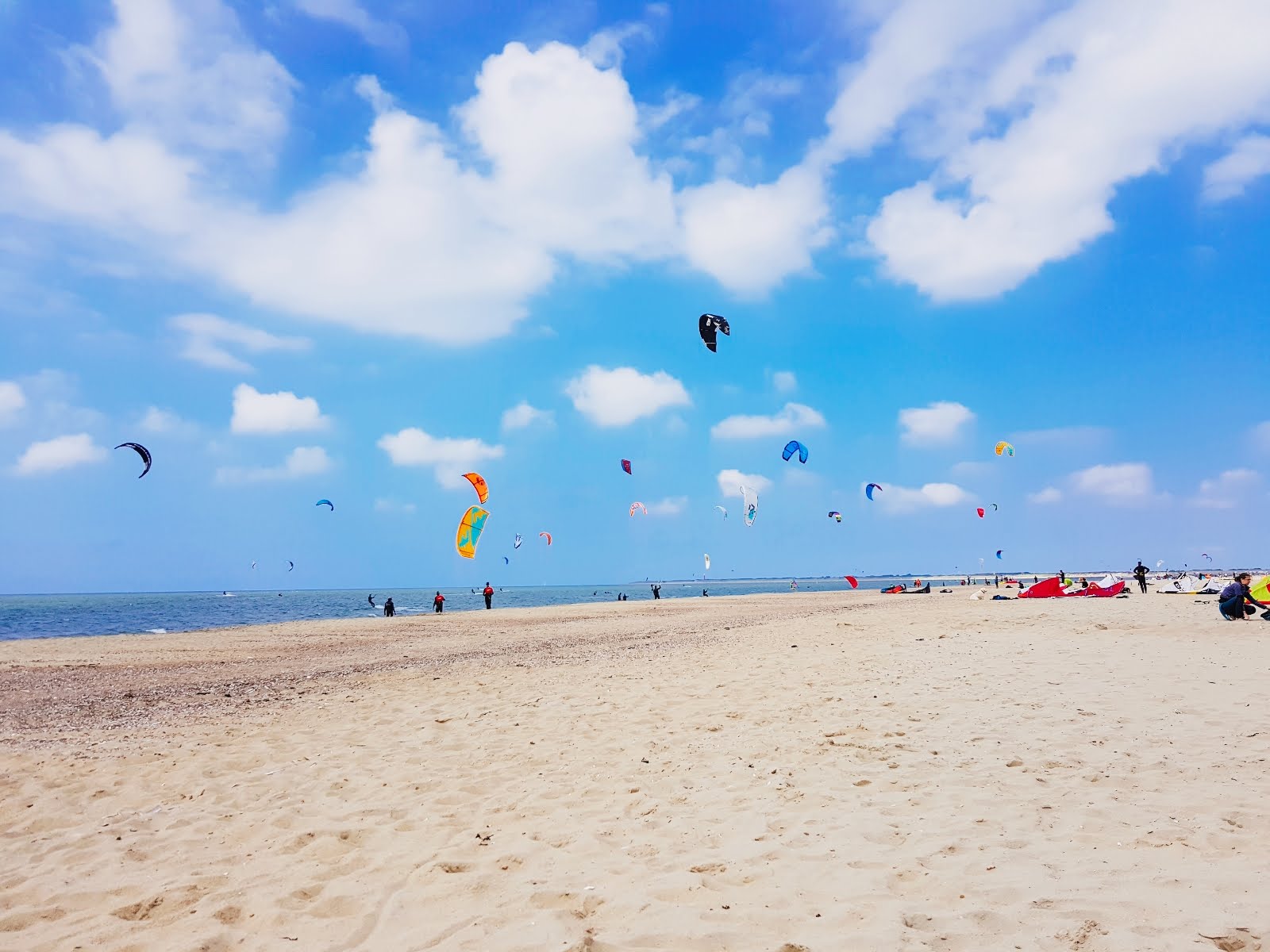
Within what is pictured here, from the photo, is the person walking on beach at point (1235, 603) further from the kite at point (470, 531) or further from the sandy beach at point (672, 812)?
the kite at point (470, 531)

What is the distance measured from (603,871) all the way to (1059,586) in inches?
1219

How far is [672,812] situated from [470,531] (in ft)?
63.5

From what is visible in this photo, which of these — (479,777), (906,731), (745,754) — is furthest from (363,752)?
(906,731)

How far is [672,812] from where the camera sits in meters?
5.31

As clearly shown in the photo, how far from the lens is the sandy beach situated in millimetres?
3650

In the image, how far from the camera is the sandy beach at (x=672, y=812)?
144 inches

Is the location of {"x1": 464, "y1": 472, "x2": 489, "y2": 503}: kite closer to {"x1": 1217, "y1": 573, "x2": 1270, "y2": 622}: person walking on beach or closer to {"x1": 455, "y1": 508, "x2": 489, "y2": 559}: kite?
{"x1": 455, "y1": 508, "x2": 489, "y2": 559}: kite

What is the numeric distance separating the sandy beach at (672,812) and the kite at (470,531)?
1067cm

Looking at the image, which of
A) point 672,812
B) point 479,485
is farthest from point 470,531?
point 672,812

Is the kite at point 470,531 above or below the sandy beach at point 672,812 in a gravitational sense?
above

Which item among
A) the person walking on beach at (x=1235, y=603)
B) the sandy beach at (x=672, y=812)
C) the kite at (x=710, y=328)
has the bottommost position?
the sandy beach at (x=672, y=812)

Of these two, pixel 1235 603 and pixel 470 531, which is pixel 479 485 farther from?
pixel 1235 603

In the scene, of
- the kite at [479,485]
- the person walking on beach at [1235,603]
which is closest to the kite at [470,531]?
the kite at [479,485]

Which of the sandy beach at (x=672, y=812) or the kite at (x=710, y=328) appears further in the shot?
the kite at (x=710, y=328)
